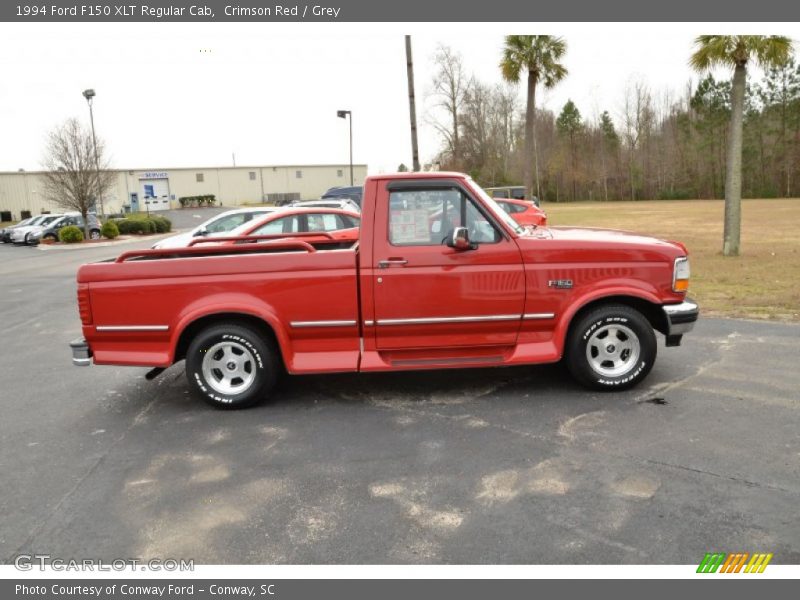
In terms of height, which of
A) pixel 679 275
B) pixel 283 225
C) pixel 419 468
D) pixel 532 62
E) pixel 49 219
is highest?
pixel 532 62

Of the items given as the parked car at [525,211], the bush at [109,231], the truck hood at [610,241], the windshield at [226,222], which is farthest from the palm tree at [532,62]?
the bush at [109,231]

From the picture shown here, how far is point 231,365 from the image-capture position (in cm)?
580

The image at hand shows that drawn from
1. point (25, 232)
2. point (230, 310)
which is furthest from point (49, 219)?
point (230, 310)

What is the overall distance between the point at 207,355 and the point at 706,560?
13.7ft

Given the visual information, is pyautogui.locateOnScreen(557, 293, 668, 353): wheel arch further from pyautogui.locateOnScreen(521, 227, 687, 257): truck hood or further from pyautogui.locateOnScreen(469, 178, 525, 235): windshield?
pyautogui.locateOnScreen(469, 178, 525, 235): windshield

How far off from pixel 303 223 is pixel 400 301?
280 inches

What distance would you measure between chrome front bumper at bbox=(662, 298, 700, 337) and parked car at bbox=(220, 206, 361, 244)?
682cm

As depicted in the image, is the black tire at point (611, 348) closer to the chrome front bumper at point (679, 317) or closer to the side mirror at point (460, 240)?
the chrome front bumper at point (679, 317)

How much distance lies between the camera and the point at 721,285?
11680 millimetres

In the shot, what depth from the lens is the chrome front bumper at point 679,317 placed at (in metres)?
5.72

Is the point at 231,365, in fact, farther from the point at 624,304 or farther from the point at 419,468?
the point at 624,304

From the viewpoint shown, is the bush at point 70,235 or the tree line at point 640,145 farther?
the tree line at point 640,145

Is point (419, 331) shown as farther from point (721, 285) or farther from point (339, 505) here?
point (721, 285)

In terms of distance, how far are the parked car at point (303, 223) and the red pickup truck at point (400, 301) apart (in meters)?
5.88
